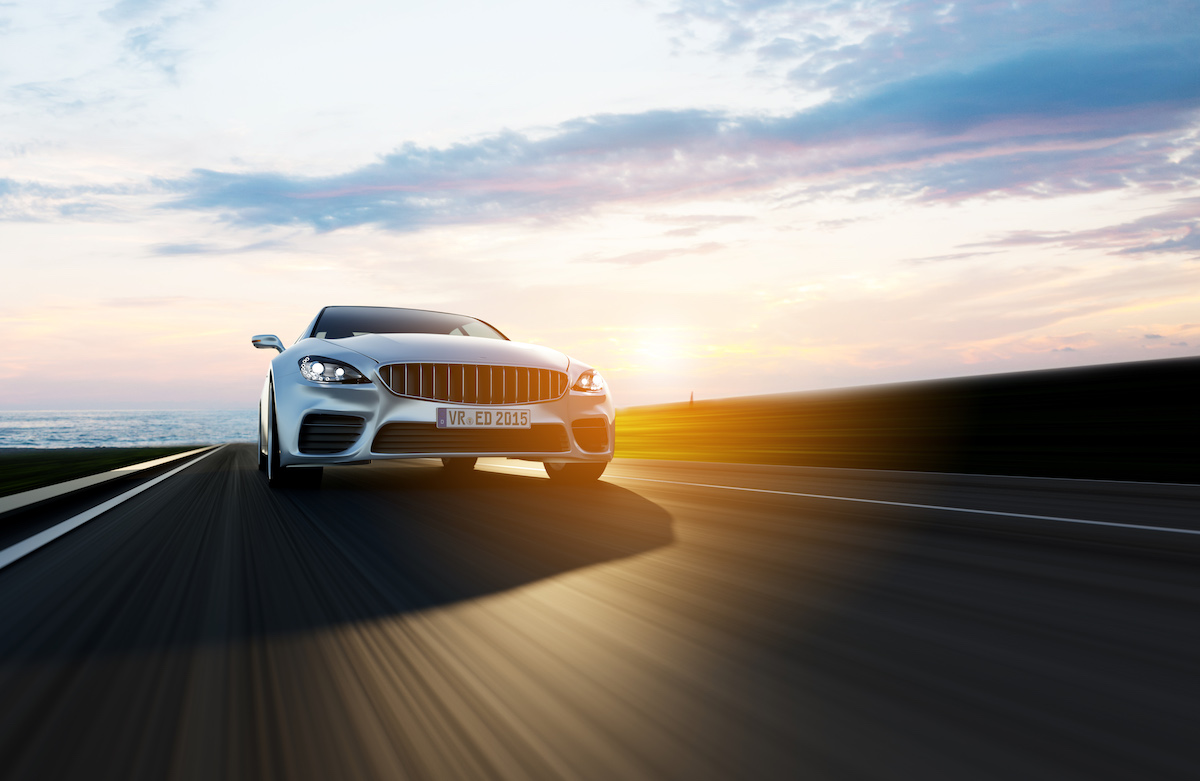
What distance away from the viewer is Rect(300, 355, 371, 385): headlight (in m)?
6.03

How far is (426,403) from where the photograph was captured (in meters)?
6.02

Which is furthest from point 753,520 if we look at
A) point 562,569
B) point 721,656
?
point 721,656

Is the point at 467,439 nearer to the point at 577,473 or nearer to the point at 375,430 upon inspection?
the point at 375,430

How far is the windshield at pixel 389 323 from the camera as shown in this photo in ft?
24.2

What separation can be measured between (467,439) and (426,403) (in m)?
0.39

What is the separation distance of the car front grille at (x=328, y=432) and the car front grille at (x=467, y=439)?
0.18 metres

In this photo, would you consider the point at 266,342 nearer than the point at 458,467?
Yes

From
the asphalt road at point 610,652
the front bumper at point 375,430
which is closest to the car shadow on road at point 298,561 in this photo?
the asphalt road at point 610,652

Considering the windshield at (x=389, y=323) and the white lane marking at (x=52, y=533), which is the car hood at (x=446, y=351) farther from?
the white lane marking at (x=52, y=533)

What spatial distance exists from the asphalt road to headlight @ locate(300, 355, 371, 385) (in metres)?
1.62

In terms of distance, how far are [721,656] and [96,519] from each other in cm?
481

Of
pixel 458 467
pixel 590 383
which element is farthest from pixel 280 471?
pixel 458 467

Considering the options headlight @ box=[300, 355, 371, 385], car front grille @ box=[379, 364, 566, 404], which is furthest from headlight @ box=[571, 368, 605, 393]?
headlight @ box=[300, 355, 371, 385]

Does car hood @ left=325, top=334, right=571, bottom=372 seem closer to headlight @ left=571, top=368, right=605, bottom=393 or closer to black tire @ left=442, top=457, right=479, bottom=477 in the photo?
headlight @ left=571, top=368, right=605, bottom=393
